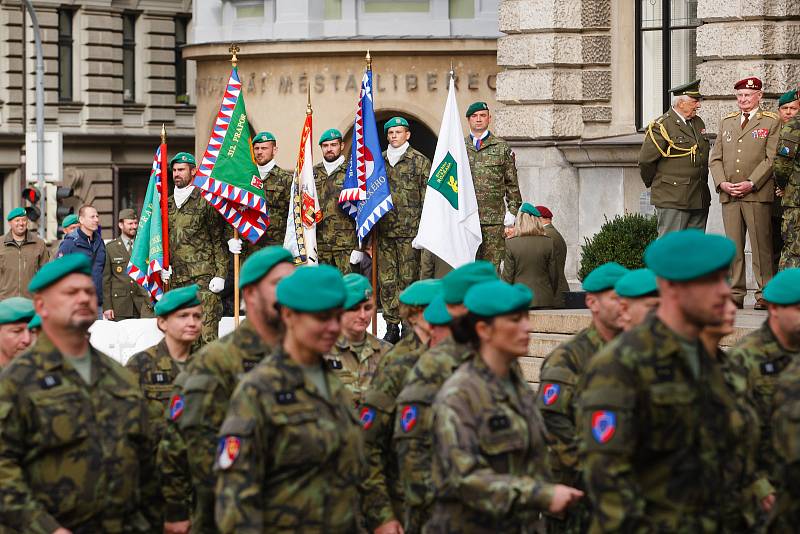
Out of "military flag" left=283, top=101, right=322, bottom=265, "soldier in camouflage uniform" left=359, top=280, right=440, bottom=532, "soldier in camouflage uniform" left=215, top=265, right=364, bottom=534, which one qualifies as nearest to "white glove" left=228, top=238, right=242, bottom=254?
"military flag" left=283, top=101, right=322, bottom=265

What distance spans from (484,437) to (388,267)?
35.0ft

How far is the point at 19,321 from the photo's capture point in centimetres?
932

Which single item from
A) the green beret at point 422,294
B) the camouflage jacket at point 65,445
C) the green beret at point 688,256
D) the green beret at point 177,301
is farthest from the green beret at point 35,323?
the green beret at point 688,256

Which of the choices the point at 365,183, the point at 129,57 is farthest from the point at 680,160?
the point at 129,57

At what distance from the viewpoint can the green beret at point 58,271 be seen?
7.34m

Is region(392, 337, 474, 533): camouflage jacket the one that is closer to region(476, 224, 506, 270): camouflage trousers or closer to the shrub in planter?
the shrub in planter

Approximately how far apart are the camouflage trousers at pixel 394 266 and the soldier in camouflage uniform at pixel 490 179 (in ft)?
2.19

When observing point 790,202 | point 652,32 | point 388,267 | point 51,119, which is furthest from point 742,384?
point 51,119

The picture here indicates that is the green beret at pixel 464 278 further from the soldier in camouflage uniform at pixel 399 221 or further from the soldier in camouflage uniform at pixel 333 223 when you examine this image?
the soldier in camouflage uniform at pixel 333 223

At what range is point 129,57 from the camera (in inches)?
1834

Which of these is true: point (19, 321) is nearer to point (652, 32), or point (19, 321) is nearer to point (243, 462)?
point (243, 462)

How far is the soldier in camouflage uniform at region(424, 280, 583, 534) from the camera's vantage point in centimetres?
658

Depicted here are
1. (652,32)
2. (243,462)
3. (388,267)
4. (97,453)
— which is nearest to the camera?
(243,462)

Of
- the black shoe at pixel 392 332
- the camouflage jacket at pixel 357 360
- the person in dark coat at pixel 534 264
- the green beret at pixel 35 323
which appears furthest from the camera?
the black shoe at pixel 392 332
